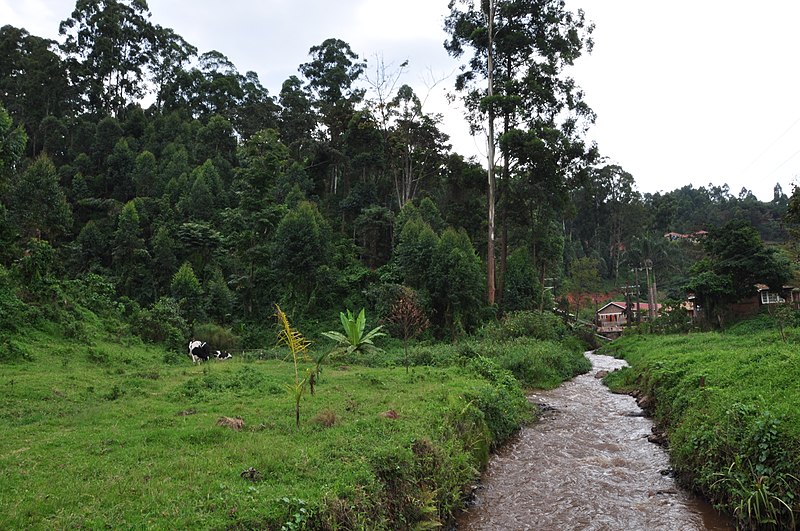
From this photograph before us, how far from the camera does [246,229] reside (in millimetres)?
33562

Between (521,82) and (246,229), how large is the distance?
20024 millimetres

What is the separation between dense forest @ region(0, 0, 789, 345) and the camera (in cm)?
2681

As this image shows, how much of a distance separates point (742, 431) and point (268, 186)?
30.7 metres

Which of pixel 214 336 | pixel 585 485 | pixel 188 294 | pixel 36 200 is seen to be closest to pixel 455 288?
pixel 214 336

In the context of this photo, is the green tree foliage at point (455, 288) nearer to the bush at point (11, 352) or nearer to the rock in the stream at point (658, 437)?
the rock in the stream at point (658, 437)

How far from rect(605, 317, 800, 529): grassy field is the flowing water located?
0.55m

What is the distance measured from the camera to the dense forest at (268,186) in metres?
26.8

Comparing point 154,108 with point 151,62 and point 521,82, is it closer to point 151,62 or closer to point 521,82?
point 151,62

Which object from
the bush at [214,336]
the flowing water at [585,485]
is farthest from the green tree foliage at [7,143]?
the flowing water at [585,485]

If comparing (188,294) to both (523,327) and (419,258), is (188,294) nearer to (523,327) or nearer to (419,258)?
(419,258)

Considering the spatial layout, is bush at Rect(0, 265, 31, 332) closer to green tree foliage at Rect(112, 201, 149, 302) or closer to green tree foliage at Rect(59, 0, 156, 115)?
green tree foliage at Rect(112, 201, 149, 302)

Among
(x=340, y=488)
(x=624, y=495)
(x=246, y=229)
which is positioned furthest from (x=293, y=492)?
(x=246, y=229)

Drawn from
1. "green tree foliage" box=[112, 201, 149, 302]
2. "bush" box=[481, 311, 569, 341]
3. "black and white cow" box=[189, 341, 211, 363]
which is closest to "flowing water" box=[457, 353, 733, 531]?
"bush" box=[481, 311, 569, 341]

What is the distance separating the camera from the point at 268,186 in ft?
111
